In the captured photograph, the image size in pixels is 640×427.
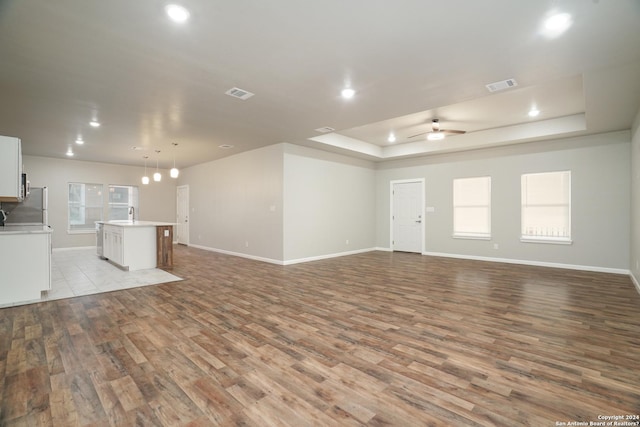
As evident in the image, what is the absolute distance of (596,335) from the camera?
9.48 ft

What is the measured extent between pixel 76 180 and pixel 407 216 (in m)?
9.60

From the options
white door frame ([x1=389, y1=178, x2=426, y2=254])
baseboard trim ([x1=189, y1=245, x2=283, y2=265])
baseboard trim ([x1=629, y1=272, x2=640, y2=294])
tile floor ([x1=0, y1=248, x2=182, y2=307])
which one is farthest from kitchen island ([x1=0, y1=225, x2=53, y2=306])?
baseboard trim ([x1=629, y1=272, x2=640, y2=294])

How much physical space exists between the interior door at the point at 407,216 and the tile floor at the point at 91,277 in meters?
5.88

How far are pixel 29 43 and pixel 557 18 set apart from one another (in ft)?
14.4

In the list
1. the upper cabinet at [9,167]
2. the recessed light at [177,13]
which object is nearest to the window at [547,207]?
the recessed light at [177,13]

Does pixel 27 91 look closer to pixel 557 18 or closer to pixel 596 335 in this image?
pixel 557 18

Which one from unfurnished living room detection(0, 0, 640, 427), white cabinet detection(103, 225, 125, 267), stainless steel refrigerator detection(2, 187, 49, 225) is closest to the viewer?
unfurnished living room detection(0, 0, 640, 427)

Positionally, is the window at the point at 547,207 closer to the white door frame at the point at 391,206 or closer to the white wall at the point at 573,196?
the white wall at the point at 573,196

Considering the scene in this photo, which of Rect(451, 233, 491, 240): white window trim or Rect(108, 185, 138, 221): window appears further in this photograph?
Rect(108, 185, 138, 221): window

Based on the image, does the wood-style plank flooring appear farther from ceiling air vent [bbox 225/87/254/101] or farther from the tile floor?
ceiling air vent [bbox 225/87/254/101]

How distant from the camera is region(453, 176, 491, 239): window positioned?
721 centimetres

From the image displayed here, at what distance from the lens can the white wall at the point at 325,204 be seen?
6781 mm

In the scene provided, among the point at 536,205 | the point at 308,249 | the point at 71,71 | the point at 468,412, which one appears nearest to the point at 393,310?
the point at 468,412

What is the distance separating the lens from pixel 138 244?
605 centimetres
